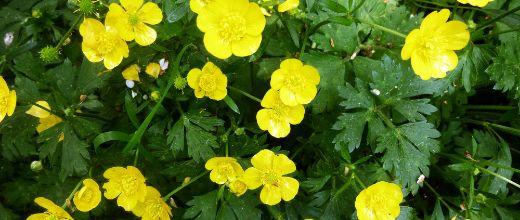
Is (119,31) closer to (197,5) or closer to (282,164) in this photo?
(197,5)

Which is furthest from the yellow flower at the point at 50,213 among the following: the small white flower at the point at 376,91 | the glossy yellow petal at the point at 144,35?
the small white flower at the point at 376,91

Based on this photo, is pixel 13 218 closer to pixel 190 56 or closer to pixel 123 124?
pixel 123 124

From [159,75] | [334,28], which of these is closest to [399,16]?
[334,28]

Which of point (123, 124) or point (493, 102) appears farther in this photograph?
point (493, 102)

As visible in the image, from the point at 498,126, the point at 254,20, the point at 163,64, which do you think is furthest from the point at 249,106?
the point at 498,126

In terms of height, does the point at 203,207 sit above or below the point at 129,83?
below

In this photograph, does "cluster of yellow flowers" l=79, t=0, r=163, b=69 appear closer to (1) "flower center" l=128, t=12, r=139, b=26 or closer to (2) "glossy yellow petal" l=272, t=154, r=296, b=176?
(1) "flower center" l=128, t=12, r=139, b=26
